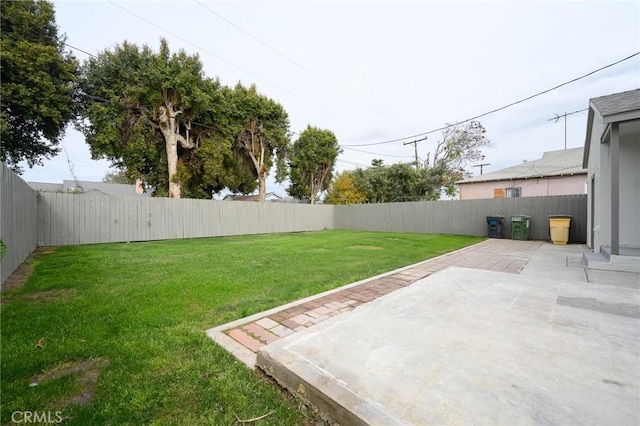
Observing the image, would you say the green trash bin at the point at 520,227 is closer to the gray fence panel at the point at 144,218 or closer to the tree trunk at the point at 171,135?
the gray fence panel at the point at 144,218

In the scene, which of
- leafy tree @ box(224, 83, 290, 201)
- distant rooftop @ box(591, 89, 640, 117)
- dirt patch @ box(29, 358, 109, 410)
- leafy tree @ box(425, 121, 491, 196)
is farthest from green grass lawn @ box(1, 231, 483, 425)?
leafy tree @ box(425, 121, 491, 196)

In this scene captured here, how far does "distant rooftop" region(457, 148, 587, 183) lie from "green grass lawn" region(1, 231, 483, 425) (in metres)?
15.0

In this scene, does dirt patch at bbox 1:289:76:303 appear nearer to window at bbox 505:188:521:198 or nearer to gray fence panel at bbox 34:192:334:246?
gray fence panel at bbox 34:192:334:246

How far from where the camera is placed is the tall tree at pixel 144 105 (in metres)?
12.8

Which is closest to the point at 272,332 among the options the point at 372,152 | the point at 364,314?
the point at 364,314

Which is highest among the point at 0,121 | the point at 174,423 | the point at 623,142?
the point at 0,121

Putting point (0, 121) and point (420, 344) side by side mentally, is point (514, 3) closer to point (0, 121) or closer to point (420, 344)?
point (420, 344)

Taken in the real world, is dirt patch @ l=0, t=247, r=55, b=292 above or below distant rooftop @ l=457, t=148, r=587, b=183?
below

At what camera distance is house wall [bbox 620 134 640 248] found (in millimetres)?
5777

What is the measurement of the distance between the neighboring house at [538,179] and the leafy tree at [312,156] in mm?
9718

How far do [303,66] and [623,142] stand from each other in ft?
32.7

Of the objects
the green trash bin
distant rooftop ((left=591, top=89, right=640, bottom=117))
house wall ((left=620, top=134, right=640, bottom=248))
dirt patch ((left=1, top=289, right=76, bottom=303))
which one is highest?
distant rooftop ((left=591, top=89, right=640, bottom=117))

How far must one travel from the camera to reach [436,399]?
1433 mm

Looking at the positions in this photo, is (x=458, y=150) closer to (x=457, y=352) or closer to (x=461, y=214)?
(x=461, y=214)
